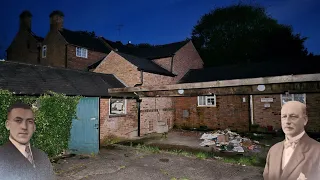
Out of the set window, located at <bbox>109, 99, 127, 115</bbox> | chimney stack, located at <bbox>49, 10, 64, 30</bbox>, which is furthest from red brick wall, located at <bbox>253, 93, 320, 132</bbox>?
chimney stack, located at <bbox>49, 10, 64, 30</bbox>

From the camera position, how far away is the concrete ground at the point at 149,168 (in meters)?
7.10

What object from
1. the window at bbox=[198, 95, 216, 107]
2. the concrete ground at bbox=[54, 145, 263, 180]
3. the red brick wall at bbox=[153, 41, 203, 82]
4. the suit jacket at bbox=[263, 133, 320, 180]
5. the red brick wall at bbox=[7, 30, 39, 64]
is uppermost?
the red brick wall at bbox=[7, 30, 39, 64]

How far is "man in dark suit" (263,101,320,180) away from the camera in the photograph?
154 centimetres

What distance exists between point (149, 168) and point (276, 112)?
11.9m

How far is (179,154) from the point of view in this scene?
10086 mm

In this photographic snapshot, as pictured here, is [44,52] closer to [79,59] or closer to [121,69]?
[79,59]

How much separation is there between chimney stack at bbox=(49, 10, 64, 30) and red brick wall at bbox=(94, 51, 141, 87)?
12.9 meters

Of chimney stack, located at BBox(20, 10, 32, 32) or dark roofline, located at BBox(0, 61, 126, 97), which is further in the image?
chimney stack, located at BBox(20, 10, 32, 32)

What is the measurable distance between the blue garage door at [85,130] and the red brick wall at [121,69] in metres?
6.00

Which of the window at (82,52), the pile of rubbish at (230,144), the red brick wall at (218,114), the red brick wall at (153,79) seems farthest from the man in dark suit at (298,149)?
the window at (82,52)

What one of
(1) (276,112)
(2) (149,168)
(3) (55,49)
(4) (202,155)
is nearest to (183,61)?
(1) (276,112)

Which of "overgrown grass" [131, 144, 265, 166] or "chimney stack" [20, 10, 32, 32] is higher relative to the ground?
"chimney stack" [20, 10, 32, 32]

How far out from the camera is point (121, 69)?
55.5 feet

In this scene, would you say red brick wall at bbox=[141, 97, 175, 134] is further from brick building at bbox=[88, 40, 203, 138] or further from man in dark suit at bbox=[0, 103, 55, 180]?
man in dark suit at bbox=[0, 103, 55, 180]
